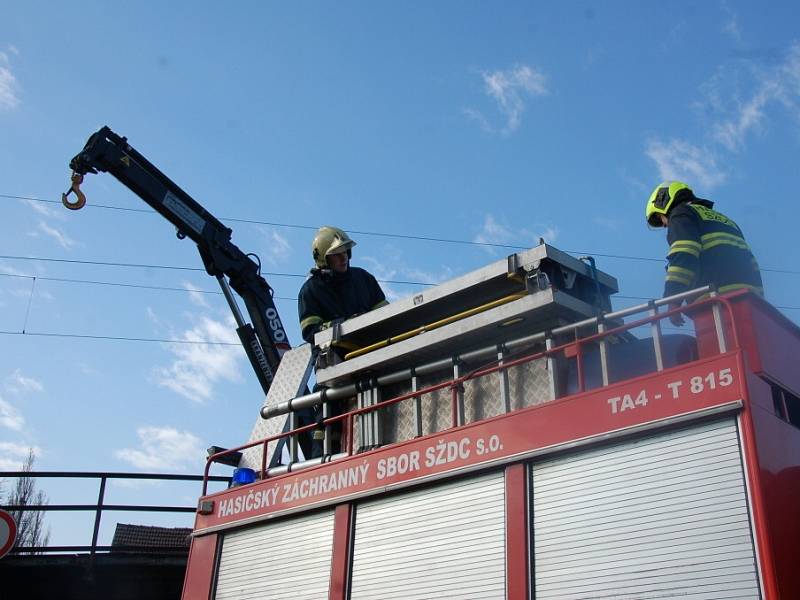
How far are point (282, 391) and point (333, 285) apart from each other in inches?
44.7

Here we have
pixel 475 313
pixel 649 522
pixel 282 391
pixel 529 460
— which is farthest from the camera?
pixel 282 391

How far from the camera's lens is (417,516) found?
5.69 metres

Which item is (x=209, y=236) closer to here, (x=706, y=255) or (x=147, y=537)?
(x=147, y=537)

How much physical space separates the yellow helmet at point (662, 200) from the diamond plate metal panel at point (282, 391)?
11.6ft

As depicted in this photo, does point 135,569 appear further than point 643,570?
Yes

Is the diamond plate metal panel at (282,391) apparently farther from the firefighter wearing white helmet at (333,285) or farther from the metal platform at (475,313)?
the metal platform at (475,313)

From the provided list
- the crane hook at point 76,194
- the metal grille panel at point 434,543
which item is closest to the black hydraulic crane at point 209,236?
the crane hook at point 76,194

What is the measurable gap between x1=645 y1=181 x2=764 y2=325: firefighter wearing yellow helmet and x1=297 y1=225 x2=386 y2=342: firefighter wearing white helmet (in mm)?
3494

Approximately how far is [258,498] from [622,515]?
3343 mm

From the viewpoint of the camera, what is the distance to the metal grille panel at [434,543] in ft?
16.9

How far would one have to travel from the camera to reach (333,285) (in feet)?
28.3

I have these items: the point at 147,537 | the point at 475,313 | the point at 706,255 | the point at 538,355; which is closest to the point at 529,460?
the point at 538,355

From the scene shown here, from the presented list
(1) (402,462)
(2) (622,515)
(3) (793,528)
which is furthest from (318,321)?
(3) (793,528)

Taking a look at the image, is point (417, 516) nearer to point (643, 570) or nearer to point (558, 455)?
point (558, 455)
